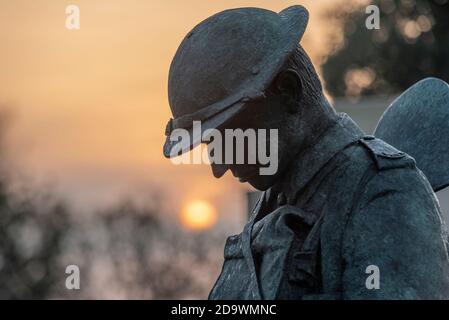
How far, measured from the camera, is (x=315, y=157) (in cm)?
875

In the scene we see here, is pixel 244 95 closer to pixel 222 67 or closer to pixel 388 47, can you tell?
pixel 222 67

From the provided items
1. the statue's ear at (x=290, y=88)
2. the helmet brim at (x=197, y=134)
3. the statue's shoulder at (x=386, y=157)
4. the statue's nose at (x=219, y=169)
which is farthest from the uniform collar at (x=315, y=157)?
the helmet brim at (x=197, y=134)

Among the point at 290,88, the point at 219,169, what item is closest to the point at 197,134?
the point at 219,169

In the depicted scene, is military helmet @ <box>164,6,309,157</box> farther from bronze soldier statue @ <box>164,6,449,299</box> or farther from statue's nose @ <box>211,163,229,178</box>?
statue's nose @ <box>211,163,229,178</box>

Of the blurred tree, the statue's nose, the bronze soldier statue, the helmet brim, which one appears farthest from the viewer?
the blurred tree

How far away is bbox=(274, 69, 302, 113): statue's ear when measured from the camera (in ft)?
28.5

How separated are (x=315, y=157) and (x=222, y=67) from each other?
70cm

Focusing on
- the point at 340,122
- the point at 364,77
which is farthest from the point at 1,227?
the point at 340,122

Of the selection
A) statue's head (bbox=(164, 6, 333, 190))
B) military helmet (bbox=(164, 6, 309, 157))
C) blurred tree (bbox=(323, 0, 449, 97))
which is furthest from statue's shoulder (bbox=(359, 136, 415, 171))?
blurred tree (bbox=(323, 0, 449, 97))

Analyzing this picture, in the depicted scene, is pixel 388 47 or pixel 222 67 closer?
pixel 222 67

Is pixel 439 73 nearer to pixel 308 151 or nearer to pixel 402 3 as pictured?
pixel 402 3

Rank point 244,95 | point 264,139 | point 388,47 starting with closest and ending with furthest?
point 244,95 → point 264,139 → point 388,47

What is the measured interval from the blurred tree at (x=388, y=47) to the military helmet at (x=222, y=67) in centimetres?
3544
